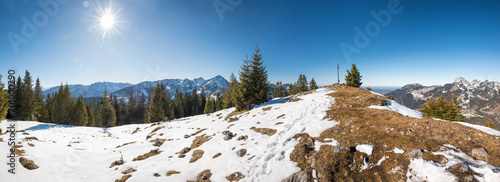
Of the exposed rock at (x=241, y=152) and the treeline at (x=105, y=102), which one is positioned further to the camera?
the treeline at (x=105, y=102)

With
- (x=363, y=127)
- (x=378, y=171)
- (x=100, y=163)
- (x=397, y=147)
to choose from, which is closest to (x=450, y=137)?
(x=397, y=147)

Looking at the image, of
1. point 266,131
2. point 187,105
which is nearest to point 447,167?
point 266,131

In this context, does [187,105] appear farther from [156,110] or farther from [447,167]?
A: [447,167]

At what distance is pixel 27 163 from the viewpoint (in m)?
10.8

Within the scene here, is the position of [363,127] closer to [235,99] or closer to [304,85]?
[235,99]

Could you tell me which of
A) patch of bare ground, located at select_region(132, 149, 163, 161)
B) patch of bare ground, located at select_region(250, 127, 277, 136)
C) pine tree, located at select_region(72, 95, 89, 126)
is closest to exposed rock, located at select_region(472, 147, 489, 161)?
patch of bare ground, located at select_region(250, 127, 277, 136)

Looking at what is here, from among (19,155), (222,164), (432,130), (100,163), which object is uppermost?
(432,130)

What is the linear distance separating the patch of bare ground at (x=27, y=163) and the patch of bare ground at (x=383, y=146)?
1688 cm

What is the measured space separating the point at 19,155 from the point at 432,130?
25962mm

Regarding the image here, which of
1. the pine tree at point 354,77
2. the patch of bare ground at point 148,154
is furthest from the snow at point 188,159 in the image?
the pine tree at point 354,77

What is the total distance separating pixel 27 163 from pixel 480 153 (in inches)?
950

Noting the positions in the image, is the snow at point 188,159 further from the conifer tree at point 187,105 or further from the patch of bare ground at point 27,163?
the conifer tree at point 187,105

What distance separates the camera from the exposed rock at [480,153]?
613 cm

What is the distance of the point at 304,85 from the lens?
2788 inches
